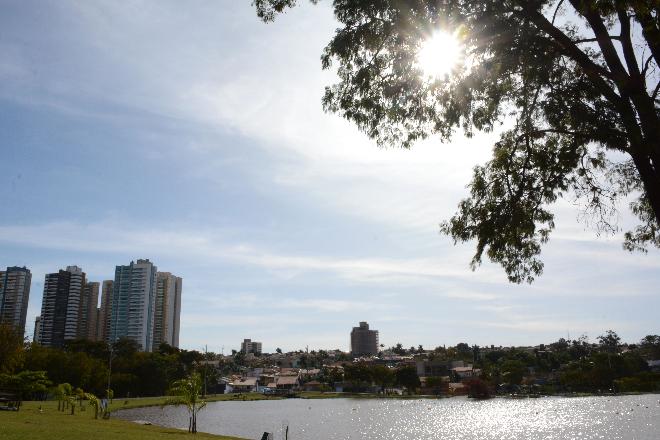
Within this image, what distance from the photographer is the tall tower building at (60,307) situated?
5561 inches

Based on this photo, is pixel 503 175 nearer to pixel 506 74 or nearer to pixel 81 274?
pixel 506 74

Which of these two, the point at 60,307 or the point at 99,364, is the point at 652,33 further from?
the point at 60,307

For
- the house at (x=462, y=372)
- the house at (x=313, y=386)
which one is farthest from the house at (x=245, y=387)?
the house at (x=462, y=372)

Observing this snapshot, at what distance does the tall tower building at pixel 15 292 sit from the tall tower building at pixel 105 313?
1140 inches

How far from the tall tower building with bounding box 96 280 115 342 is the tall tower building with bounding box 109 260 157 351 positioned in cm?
219

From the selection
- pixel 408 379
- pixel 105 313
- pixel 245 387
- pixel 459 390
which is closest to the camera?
pixel 408 379

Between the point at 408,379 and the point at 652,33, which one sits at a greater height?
the point at 652,33

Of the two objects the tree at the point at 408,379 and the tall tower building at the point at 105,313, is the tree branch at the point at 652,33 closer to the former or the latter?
the tree at the point at 408,379

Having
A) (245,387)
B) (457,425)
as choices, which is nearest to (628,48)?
(457,425)

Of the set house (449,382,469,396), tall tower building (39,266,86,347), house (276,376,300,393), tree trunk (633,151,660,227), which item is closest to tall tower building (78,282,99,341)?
tall tower building (39,266,86,347)

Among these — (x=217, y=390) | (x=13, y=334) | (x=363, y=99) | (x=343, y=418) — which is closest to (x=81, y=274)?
(x=217, y=390)

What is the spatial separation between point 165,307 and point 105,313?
19.2 m

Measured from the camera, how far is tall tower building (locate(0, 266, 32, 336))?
12446 cm

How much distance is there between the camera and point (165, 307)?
172 meters
